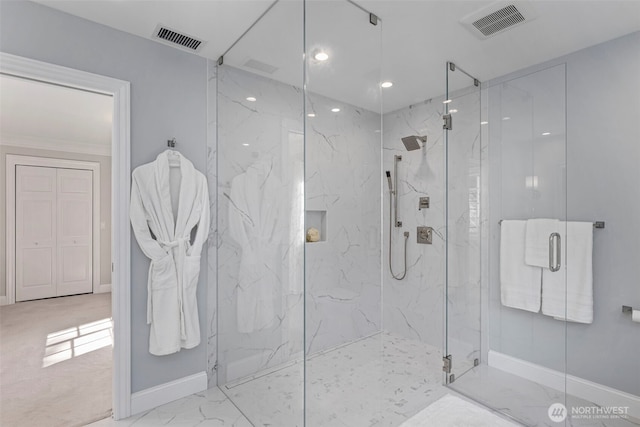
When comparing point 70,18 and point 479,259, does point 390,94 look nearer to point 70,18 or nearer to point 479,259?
point 479,259

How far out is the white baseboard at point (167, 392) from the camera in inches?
83.7

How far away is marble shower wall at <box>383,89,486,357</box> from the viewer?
2.62m

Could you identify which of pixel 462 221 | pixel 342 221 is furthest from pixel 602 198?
pixel 342 221

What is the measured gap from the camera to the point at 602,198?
2152 millimetres

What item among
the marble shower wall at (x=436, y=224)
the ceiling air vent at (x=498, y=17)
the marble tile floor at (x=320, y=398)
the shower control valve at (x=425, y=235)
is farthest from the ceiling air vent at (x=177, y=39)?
the shower control valve at (x=425, y=235)

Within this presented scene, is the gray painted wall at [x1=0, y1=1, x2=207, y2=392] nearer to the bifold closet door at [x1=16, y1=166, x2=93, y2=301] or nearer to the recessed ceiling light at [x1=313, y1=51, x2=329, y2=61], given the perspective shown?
the recessed ceiling light at [x1=313, y1=51, x2=329, y2=61]

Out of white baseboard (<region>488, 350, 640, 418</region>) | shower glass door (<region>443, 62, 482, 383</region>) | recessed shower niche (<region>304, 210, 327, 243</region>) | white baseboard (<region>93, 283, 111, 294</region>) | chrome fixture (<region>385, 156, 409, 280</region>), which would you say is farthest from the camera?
white baseboard (<region>93, 283, 111, 294</region>)

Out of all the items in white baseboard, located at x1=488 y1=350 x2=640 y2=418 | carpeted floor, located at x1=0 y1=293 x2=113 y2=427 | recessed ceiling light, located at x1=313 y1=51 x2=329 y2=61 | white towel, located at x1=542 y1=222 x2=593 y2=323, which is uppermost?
recessed ceiling light, located at x1=313 y1=51 x2=329 y2=61

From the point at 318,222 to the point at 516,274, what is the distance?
1.60 m

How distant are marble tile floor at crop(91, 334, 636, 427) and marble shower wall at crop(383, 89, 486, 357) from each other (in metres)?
0.39

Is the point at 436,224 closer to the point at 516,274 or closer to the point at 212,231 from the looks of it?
the point at 516,274

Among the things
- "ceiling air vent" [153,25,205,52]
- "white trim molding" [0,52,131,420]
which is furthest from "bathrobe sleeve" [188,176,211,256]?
"ceiling air vent" [153,25,205,52]

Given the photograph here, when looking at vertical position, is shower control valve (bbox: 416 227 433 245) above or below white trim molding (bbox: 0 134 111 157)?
below

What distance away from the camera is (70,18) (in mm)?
1915
